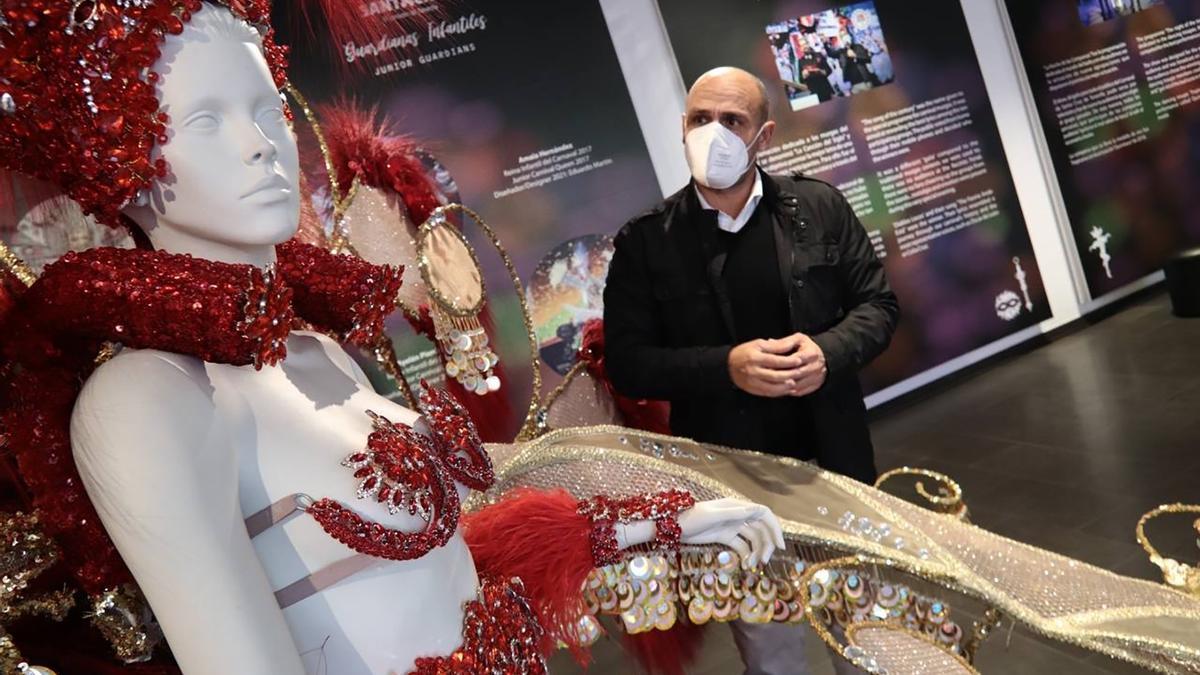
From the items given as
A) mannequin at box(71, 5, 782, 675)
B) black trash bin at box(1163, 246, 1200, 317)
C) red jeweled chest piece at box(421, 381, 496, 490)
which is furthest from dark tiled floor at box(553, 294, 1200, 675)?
mannequin at box(71, 5, 782, 675)

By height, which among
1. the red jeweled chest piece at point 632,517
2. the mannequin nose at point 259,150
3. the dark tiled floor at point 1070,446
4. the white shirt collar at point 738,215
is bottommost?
the dark tiled floor at point 1070,446

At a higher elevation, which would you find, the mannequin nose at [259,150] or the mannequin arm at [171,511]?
the mannequin nose at [259,150]

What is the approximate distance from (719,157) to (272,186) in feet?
4.69

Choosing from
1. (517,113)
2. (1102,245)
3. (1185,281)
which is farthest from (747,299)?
(1102,245)

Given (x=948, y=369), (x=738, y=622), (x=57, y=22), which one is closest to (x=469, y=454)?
(x=57, y=22)

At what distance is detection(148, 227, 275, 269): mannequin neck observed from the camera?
109 centimetres

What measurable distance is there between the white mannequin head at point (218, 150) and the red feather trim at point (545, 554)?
24.5 inches

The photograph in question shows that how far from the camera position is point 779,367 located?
203 cm

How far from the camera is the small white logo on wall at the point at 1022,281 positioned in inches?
204

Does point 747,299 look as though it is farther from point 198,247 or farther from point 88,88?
point 88,88

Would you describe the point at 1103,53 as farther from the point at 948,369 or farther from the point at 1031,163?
the point at 948,369

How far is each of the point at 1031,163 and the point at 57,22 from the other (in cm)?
522

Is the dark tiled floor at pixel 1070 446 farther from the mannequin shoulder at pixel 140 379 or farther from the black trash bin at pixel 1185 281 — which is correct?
the mannequin shoulder at pixel 140 379

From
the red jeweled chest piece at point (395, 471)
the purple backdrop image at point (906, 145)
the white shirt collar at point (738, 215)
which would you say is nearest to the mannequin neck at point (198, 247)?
the red jeweled chest piece at point (395, 471)
